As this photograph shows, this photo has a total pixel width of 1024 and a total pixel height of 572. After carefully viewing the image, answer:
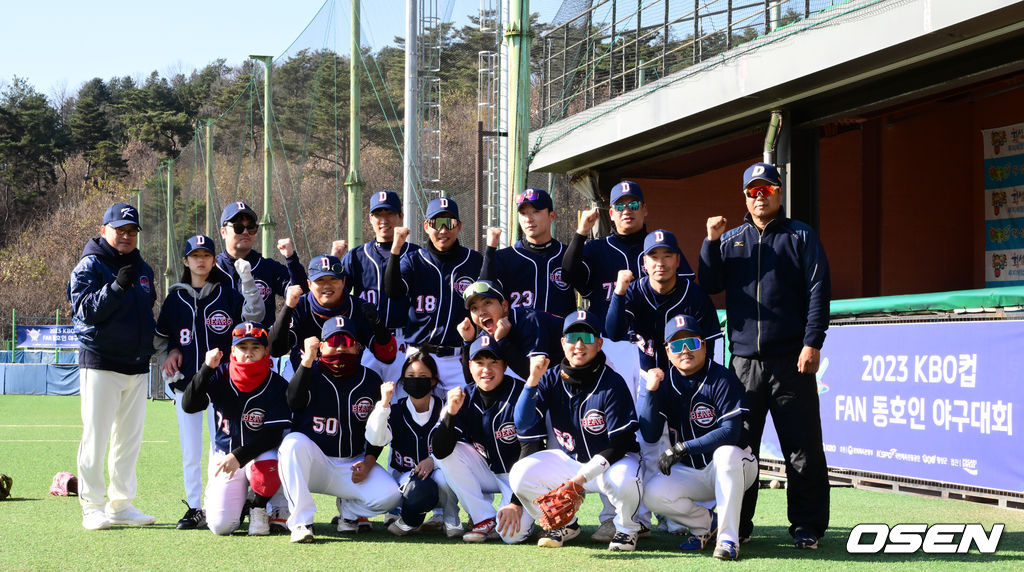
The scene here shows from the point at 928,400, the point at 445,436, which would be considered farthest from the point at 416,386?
the point at 928,400

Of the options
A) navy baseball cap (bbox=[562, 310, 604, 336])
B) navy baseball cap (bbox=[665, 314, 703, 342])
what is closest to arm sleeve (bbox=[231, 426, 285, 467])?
navy baseball cap (bbox=[562, 310, 604, 336])

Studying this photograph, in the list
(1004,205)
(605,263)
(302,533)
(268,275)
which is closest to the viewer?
(302,533)

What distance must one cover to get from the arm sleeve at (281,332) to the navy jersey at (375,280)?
2.01ft

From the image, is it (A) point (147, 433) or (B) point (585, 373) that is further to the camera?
(A) point (147, 433)

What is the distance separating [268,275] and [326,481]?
5.44 feet

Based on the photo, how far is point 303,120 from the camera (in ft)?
57.8

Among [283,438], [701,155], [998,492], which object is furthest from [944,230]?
[283,438]

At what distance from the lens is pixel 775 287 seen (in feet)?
18.9

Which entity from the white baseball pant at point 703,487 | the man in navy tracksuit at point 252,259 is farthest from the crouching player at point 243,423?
the white baseball pant at point 703,487

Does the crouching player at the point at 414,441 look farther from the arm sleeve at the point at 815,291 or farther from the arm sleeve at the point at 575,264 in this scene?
the arm sleeve at the point at 815,291

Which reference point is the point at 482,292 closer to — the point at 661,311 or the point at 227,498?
the point at 661,311

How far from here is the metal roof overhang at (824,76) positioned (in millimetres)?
8805

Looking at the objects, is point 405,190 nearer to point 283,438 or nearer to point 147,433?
point 147,433

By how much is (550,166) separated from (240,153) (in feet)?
30.4
